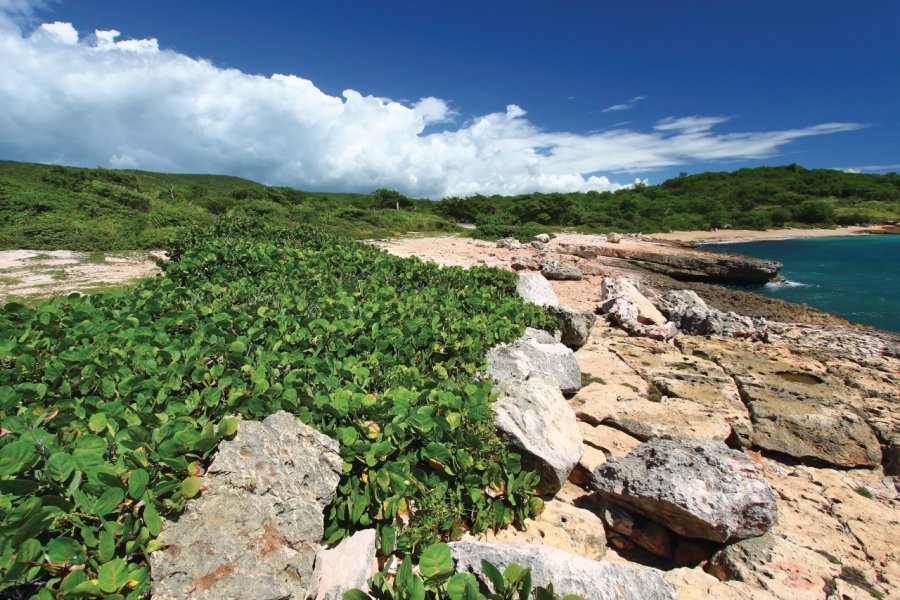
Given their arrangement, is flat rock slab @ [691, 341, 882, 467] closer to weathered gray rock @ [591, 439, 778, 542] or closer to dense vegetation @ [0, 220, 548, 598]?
weathered gray rock @ [591, 439, 778, 542]

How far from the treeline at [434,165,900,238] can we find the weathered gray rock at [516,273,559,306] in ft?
74.8

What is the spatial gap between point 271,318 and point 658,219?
59983 mm

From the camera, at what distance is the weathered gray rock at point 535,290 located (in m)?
9.05

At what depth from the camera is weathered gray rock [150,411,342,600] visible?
2.01m

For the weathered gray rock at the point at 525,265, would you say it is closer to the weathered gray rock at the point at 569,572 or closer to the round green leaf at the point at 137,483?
the weathered gray rock at the point at 569,572

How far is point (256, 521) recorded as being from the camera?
2275 millimetres

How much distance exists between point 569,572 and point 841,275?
36044 mm

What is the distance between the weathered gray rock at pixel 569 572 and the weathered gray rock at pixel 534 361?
2.00 metres

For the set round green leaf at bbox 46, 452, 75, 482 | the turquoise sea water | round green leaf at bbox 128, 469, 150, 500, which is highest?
round green leaf at bbox 46, 452, 75, 482

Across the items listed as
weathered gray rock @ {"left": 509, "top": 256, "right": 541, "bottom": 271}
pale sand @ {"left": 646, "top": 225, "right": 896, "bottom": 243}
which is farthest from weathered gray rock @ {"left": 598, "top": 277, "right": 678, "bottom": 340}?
pale sand @ {"left": 646, "top": 225, "right": 896, "bottom": 243}

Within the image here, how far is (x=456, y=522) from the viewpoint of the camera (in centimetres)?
314

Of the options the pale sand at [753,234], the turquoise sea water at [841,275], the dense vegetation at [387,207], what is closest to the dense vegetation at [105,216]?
the dense vegetation at [387,207]

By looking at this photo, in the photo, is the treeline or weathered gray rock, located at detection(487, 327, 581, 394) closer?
weathered gray rock, located at detection(487, 327, 581, 394)

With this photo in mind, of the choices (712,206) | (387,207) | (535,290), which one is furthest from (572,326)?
(712,206)
